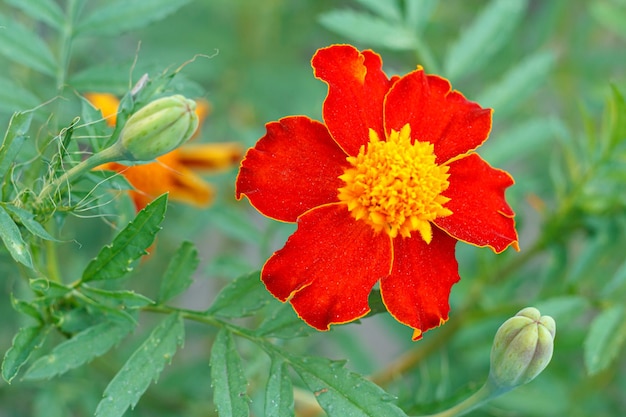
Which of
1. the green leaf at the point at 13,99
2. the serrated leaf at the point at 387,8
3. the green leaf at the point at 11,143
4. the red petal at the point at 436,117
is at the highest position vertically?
the red petal at the point at 436,117

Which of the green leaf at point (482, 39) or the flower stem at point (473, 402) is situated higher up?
the green leaf at point (482, 39)


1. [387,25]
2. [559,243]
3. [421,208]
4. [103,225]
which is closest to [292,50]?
[103,225]

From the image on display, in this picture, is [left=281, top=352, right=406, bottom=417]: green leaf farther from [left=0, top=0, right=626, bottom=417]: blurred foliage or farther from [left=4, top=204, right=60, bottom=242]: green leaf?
[left=4, top=204, right=60, bottom=242]: green leaf

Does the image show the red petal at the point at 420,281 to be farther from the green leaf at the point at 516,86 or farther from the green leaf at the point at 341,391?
the green leaf at the point at 516,86

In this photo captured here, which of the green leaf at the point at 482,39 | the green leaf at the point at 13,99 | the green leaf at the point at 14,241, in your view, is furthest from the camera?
the green leaf at the point at 482,39

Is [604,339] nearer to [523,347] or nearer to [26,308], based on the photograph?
[523,347]

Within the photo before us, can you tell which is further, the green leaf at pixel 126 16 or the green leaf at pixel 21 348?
the green leaf at pixel 126 16

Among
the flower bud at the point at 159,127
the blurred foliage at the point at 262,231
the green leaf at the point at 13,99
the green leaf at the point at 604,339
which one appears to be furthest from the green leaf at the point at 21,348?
the green leaf at the point at 604,339
